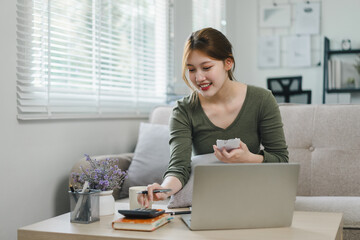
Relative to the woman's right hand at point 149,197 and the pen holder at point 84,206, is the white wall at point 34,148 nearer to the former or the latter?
the pen holder at point 84,206

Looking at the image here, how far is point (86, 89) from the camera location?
262 cm

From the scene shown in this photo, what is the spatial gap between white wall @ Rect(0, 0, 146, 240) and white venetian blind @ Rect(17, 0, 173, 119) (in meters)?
0.06

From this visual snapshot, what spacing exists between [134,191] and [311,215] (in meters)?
0.56

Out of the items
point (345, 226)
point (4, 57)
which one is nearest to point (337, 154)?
point (345, 226)

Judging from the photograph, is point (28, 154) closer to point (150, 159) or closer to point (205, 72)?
point (150, 159)

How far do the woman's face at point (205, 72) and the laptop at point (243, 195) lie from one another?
1.80 ft

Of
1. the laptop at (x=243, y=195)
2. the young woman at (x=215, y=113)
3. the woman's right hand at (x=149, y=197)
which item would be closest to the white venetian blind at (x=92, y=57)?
the young woman at (x=215, y=113)

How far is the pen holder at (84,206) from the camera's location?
4.62 ft

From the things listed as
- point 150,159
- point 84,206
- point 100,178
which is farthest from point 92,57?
point 84,206

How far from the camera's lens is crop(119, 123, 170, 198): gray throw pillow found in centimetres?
238

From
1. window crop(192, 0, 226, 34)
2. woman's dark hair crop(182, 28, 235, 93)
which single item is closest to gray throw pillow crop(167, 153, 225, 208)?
woman's dark hair crop(182, 28, 235, 93)

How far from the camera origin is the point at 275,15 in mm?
4949

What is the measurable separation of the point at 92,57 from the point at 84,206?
4.54 feet

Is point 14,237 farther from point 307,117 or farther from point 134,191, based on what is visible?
point 307,117
